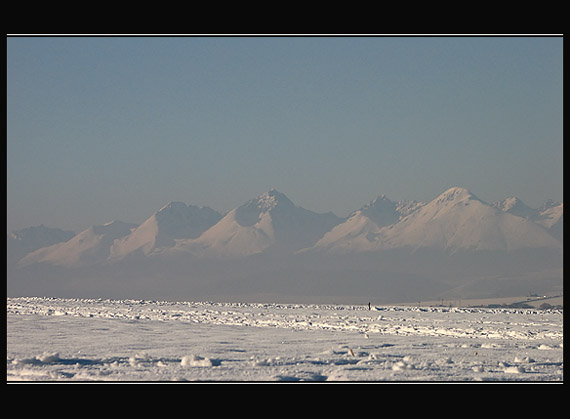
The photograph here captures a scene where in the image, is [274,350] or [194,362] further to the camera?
[274,350]

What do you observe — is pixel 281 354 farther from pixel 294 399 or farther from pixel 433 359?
pixel 294 399

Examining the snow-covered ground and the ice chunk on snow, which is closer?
the snow-covered ground

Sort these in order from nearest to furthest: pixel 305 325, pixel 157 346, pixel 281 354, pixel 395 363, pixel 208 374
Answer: pixel 208 374
pixel 395 363
pixel 281 354
pixel 157 346
pixel 305 325

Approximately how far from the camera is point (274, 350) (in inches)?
770

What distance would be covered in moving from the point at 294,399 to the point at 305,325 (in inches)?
774

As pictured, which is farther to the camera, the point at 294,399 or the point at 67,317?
the point at 67,317

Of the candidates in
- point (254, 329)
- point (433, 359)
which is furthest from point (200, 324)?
point (433, 359)

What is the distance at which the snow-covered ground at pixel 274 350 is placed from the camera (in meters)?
14.8

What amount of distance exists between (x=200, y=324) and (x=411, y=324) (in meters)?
9.11

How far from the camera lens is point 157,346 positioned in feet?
66.7

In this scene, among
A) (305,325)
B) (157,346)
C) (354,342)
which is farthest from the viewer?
(305,325)

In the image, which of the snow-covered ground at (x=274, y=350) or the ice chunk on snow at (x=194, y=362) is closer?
the snow-covered ground at (x=274, y=350)

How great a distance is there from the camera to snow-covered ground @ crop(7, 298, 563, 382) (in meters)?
14.8

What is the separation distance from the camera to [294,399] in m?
10.5
